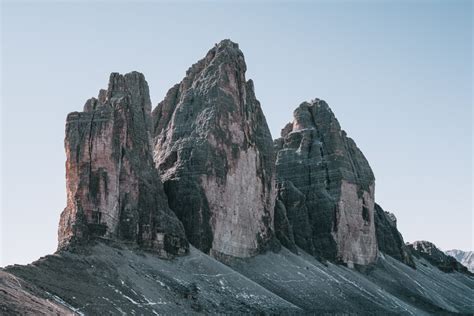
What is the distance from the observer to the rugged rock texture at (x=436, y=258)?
178m

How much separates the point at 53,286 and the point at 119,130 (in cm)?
2810

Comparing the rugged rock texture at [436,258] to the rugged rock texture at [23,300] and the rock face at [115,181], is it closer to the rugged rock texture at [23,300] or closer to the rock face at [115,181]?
the rock face at [115,181]

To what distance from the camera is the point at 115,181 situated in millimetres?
84688

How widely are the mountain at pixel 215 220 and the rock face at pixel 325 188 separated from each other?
0.26m

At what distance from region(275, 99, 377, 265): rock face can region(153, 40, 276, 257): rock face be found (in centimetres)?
1559

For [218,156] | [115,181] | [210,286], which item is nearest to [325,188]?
[218,156]

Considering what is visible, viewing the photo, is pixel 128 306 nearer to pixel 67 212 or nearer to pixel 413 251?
pixel 67 212

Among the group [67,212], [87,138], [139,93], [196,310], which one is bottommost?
[196,310]

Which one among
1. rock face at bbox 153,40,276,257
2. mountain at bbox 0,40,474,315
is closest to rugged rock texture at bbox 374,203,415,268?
mountain at bbox 0,40,474,315

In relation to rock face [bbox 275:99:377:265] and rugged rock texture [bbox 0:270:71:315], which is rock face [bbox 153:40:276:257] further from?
rugged rock texture [bbox 0:270:71:315]

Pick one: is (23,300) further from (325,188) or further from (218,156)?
(325,188)

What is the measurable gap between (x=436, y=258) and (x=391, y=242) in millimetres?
33135

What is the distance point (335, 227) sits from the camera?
134 m

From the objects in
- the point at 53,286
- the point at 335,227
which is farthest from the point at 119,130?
the point at 335,227
